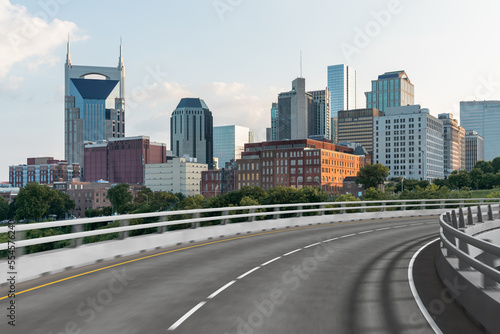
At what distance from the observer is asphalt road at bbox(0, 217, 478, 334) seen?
7742 mm

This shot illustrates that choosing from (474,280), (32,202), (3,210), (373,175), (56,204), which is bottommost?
(3,210)

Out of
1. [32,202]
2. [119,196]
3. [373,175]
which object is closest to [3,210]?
[32,202]

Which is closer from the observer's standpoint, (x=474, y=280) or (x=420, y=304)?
(x=474, y=280)

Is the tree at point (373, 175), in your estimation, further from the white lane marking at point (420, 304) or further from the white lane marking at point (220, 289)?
the white lane marking at point (220, 289)

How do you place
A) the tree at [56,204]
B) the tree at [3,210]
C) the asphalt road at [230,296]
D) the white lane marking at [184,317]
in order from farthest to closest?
the tree at [3,210] → the tree at [56,204] → the asphalt road at [230,296] → the white lane marking at [184,317]

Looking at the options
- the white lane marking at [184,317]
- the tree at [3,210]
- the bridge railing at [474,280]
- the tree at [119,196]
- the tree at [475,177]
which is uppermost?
the tree at [475,177]

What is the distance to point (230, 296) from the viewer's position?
32.7ft

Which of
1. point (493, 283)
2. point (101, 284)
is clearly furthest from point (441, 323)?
point (101, 284)

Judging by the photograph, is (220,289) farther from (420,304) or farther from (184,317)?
(420,304)

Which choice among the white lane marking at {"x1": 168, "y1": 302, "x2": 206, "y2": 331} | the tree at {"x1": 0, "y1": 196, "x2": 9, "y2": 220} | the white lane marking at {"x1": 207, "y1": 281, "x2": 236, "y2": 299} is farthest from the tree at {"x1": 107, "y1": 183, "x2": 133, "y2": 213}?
the white lane marking at {"x1": 168, "y1": 302, "x2": 206, "y2": 331}

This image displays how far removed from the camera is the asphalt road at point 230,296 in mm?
7742

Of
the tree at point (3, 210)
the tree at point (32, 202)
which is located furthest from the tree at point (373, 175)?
the tree at point (3, 210)

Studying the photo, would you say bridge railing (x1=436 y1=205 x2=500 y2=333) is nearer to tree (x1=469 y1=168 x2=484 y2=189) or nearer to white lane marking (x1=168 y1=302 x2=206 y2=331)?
white lane marking (x1=168 y1=302 x2=206 y2=331)

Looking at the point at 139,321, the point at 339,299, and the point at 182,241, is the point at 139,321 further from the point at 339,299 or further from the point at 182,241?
the point at 182,241
